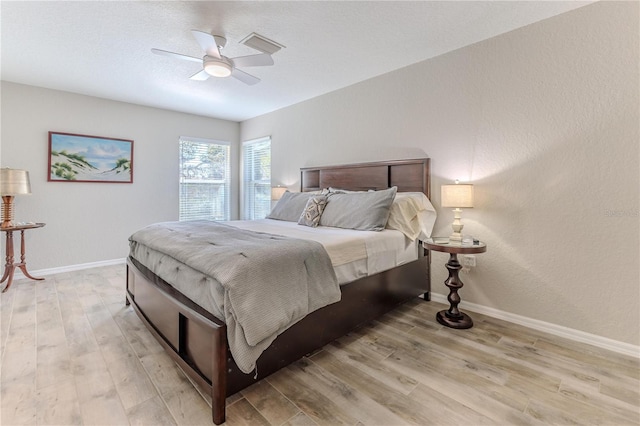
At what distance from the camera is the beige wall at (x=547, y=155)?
2025mm

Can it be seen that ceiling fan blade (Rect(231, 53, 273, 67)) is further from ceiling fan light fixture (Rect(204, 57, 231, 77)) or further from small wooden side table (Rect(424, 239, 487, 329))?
small wooden side table (Rect(424, 239, 487, 329))

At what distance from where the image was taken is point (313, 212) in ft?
10.1

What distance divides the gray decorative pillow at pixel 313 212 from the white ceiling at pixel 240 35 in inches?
57.6

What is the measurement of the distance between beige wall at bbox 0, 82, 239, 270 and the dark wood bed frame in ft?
6.90

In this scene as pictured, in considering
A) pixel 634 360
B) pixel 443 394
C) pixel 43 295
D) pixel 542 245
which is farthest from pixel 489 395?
pixel 43 295

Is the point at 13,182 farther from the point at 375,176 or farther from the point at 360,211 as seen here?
the point at 375,176

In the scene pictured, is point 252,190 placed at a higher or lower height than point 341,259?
→ higher

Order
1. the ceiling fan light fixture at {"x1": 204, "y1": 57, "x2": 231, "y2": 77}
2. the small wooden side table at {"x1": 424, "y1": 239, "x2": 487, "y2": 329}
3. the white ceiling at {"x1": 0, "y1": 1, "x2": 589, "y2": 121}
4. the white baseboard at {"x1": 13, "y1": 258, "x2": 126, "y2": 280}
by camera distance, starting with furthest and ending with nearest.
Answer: the white baseboard at {"x1": 13, "y1": 258, "x2": 126, "y2": 280}
the ceiling fan light fixture at {"x1": 204, "y1": 57, "x2": 231, "y2": 77}
the small wooden side table at {"x1": 424, "y1": 239, "x2": 487, "y2": 329}
the white ceiling at {"x1": 0, "y1": 1, "x2": 589, "y2": 121}

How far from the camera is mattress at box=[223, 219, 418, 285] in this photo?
2043mm

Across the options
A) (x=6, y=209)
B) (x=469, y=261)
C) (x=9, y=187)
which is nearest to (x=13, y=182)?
(x=9, y=187)

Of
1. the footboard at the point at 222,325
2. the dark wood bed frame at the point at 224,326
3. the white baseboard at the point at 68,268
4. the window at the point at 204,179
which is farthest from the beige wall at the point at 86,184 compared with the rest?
the footboard at the point at 222,325

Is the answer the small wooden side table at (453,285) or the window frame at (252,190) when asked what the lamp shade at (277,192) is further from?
the small wooden side table at (453,285)

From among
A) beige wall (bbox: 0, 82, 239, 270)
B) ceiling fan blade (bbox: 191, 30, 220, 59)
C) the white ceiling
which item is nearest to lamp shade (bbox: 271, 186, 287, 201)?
the white ceiling

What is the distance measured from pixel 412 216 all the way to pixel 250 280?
1836 millimetres
